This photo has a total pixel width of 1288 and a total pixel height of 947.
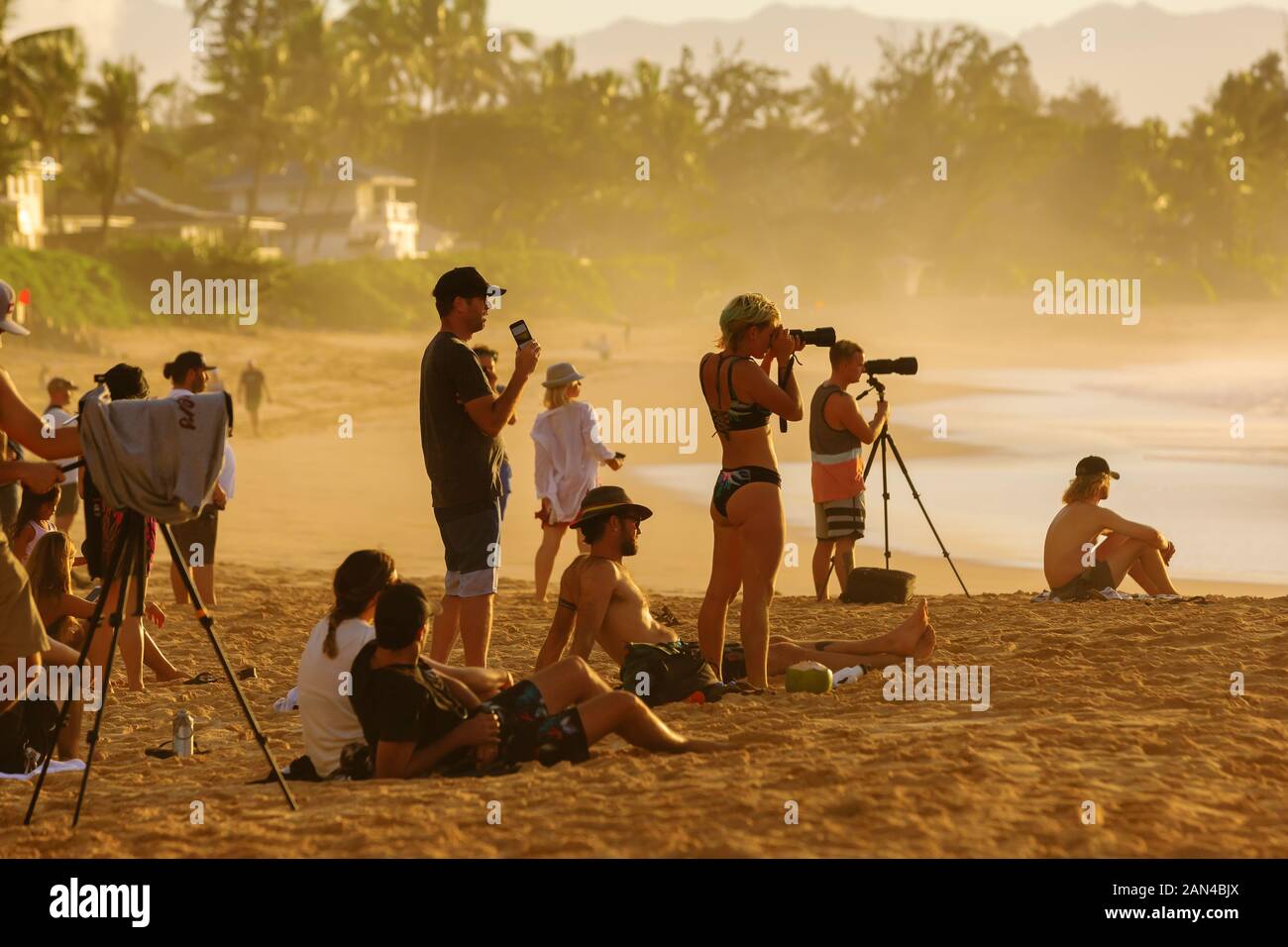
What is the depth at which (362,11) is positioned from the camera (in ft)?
213

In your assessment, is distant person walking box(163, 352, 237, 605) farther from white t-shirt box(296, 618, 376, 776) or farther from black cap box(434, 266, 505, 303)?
white t-shirt box(296, 618, 376, 776)

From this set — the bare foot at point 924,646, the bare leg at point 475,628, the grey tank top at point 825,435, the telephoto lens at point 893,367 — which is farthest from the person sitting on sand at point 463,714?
the grey tank top at point 825,435

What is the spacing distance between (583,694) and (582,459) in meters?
4.15

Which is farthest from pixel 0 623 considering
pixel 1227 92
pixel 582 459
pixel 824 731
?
pixel 1227 92

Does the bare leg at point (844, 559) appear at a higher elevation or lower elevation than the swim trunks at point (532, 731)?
higher

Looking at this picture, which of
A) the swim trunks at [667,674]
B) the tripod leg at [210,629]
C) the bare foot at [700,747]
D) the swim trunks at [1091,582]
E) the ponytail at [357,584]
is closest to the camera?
the tripod leg at [210,629]

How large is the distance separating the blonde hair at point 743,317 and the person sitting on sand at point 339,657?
1810mm

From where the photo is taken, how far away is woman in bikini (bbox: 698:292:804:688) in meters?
6.46

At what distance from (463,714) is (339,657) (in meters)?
0.47

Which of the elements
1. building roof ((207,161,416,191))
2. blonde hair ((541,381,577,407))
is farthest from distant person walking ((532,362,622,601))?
building roof ((207,161,416,191))

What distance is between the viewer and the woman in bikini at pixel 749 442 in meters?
6.46

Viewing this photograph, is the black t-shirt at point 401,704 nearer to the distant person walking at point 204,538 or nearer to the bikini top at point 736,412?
the bikini top at point 736,412

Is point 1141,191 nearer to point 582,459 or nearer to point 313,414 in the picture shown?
point 313,414

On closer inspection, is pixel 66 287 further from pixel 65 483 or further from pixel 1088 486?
pixel 1088 486
